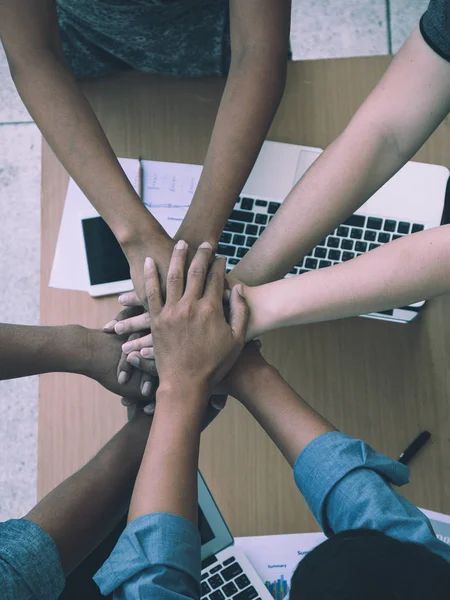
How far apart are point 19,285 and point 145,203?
100 centimetres

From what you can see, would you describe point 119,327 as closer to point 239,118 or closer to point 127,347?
point 127,347

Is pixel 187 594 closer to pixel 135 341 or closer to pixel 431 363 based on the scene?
pixel 135 341

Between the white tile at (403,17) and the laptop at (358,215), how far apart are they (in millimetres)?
1169

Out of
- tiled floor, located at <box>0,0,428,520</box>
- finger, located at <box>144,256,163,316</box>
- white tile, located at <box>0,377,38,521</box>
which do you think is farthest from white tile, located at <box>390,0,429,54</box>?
white tile, located at <box>0,377,38,521</box>

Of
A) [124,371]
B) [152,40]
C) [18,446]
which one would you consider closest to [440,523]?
[124,371]

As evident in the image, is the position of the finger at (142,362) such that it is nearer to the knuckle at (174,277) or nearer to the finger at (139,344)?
the finger at (139,344)

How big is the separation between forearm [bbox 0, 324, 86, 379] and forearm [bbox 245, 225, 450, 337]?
31cm

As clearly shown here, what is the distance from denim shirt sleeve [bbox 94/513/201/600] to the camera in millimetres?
692

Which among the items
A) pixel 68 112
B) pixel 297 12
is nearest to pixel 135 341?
pixel 68 112

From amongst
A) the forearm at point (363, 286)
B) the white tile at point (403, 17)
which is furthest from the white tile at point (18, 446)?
the white tile at point (403, 17)

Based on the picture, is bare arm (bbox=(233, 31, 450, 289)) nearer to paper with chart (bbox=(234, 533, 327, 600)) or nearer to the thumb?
the thumb

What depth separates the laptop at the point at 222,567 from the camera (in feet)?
3.08

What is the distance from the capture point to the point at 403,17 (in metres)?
1.99

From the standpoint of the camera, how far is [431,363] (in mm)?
1033
